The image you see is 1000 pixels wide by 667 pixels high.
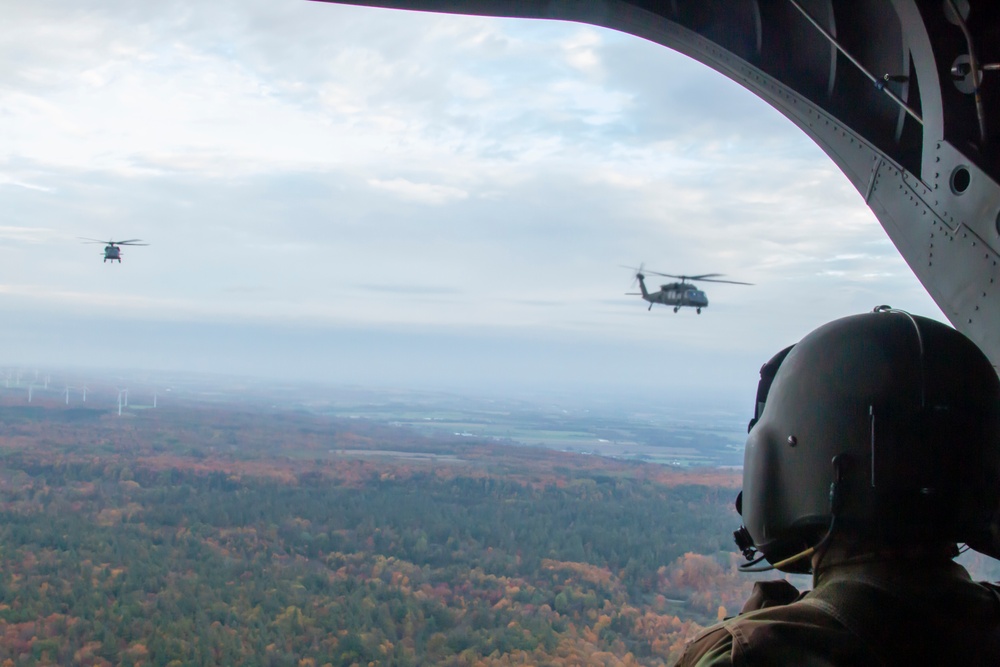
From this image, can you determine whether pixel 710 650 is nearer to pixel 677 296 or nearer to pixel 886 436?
pixel 886 436

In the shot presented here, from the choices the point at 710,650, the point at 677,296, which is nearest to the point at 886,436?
the point at 710,650

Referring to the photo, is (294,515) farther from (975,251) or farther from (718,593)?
(975,251)

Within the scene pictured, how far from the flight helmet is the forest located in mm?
5284

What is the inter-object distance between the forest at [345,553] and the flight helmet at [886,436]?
5.28 meters

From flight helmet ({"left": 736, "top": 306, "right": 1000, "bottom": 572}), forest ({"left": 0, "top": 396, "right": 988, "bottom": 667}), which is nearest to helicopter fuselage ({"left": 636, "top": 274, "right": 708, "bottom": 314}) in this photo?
forest ({"left": 0, "top": 396, "right": 988, "bottom": 667})

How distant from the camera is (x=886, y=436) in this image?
974mm

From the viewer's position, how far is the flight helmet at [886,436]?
3.19 ft

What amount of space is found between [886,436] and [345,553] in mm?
9752

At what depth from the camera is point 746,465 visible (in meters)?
1.12

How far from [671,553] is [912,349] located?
7.84m

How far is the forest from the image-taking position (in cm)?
746

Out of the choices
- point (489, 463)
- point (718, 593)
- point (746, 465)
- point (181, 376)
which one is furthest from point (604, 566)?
point (181, 376)

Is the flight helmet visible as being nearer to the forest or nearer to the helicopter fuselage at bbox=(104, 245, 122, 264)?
the forest

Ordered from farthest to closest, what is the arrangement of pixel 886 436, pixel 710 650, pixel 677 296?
pixel 677 296 → pixel 886 436 → pixel 710 650
